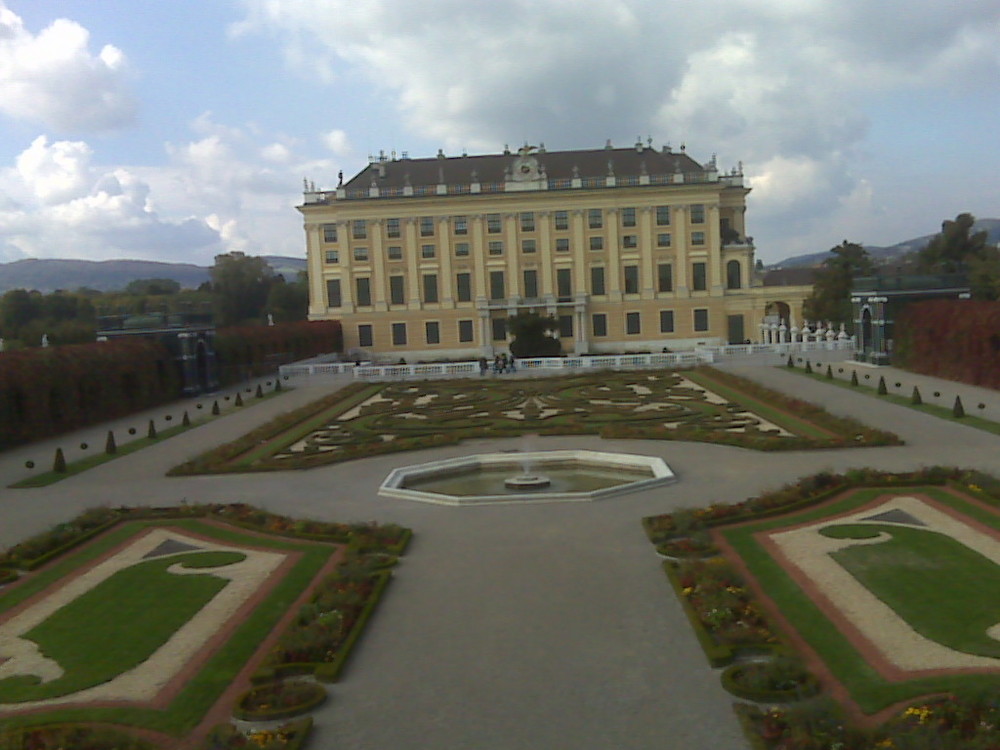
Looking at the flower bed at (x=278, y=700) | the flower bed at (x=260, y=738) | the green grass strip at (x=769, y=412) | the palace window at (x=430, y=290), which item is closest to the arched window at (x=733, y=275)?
the palace window at (x=430, y=290)

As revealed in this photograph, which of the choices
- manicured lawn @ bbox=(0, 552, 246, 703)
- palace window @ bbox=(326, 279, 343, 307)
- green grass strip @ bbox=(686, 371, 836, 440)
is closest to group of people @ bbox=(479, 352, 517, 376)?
green grass strip @ bbox=(686, 371, 836, 440)

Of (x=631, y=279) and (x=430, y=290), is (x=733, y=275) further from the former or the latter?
(x=430, y=290)

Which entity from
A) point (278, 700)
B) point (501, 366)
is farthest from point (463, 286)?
point (278, 700)

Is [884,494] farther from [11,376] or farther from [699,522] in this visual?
[11,376]

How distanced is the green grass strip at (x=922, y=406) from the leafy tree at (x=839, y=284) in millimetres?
23829

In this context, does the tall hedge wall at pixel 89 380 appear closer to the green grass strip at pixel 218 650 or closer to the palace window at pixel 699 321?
the green grass strip at pixel 218 650

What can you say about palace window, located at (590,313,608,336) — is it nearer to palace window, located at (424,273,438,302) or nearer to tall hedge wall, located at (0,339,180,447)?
palace window, located at (424,273,438,302)

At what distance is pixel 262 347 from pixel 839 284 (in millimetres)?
39518

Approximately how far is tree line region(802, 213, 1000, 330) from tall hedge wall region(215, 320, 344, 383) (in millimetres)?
35938

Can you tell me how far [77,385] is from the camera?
33.9 meters

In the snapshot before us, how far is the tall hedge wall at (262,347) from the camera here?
4831 centimetres

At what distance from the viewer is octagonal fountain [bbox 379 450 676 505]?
18547 millimetres

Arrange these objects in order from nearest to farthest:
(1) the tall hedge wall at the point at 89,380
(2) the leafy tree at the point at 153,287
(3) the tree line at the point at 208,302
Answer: (1) the tall hedge wall at the point at 89,380 → (3) the tree line at the point at 208,302 → (2) the leafy tree at the point at 153,287

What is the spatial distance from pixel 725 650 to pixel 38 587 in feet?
33.5
